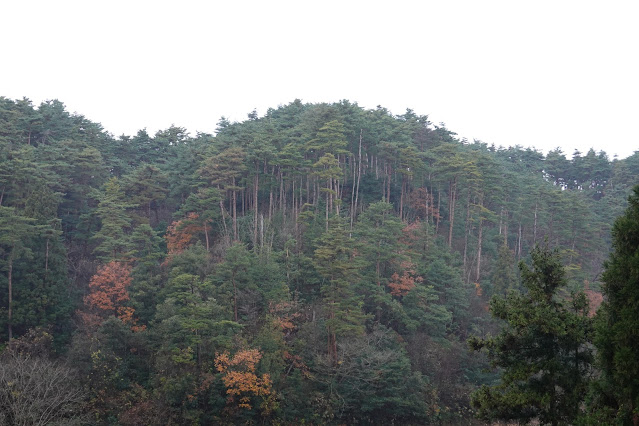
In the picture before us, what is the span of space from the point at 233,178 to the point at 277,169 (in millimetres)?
5012

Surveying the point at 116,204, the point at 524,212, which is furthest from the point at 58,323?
the point at 524,212

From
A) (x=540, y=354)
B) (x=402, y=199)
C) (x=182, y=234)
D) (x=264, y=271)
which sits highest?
(x=402, y=199)

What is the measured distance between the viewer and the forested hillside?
2333 cm

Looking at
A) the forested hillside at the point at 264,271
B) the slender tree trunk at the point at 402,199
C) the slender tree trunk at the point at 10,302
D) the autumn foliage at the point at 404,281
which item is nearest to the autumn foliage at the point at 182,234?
the forested hillside at the point at 264,271

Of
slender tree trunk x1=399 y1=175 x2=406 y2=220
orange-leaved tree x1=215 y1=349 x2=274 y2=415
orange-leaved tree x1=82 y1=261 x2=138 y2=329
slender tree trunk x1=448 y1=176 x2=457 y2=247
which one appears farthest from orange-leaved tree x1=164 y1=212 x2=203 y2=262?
slender tree trunk x1=448 y1=176 x2=457 y2=247

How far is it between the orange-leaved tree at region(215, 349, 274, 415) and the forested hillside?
0.09m

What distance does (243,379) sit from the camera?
22375 mm

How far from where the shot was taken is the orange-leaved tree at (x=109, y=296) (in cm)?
2739

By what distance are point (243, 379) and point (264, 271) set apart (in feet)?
21.1

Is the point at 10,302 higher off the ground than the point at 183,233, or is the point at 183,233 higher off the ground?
the point at 183,233

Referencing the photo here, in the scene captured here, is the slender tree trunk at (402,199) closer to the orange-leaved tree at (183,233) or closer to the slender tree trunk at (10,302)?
the orange-leaved tree at (183,233)

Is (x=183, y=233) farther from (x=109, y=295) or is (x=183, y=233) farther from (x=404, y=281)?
(x=404, y=281)

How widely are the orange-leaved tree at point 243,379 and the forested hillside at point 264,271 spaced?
9cm

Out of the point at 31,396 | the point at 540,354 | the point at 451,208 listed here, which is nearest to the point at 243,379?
the point at 31,396
